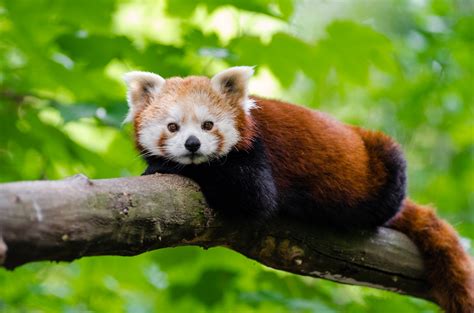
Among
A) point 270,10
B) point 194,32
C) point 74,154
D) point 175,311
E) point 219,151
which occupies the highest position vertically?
point 270,10

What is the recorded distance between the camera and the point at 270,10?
3842 millimetres

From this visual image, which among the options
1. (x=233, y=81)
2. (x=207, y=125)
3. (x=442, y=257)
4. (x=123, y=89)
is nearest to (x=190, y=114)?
(x=207, y=125)

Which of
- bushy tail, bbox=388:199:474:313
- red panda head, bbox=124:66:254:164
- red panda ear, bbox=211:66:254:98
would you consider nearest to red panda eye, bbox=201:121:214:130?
red panda head, bbox=124:66:254:164

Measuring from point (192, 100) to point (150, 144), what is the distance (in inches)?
12.8

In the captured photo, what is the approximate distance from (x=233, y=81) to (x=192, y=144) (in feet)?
1.83

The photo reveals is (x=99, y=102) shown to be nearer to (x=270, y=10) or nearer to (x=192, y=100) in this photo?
(x=192, y=100)

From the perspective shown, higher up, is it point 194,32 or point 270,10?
point 270,10

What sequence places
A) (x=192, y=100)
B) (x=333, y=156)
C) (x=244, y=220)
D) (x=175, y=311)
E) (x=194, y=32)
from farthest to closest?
1. (x=175, y=311)
2. (x=194, y=32)
3. (x=333, y=156)
4. (x=192, y=100)
5. (x=244, y=220)

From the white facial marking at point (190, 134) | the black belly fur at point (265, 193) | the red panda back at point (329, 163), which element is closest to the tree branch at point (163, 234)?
the black belly fur at point (265, 193)

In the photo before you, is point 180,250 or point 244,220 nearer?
point 244,220

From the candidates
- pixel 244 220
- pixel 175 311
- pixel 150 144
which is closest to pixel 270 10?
pixel 150 144

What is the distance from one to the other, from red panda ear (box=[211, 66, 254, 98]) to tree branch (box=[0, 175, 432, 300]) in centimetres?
75

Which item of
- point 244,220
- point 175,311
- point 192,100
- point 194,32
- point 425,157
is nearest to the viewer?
point 244,220

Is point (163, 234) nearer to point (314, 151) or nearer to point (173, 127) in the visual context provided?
point (173, 127)
